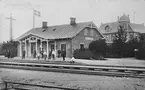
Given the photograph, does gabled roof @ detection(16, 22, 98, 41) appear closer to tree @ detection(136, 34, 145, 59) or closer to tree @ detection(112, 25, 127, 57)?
tree @ detection(112, 25, 127, 57)

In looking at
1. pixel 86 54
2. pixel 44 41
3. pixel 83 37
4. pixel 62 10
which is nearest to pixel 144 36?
pixel 86 54

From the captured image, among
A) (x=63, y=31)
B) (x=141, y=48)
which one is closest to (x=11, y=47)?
(x=63, y=31)

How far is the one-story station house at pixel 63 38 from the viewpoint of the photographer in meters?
30.4

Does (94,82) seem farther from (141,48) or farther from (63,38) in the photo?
(63,38)

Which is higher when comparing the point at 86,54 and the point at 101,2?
the point at 101,2

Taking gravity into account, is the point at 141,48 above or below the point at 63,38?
below

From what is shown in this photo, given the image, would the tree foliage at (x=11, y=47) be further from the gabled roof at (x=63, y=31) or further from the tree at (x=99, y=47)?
the tree at (x=99, y=47)

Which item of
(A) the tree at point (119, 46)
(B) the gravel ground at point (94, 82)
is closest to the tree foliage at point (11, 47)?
(A) the tree at point (119, 46)

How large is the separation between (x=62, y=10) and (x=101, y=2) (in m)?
2.11

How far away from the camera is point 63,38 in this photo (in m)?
30.4

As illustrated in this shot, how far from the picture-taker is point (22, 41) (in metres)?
34.9

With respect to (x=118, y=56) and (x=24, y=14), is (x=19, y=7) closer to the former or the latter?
(x=24, y=14)

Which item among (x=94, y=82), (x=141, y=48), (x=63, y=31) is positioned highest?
(x=63, y=31)

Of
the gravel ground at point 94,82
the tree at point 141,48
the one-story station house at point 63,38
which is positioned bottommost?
the gravel ground at point 94,82
